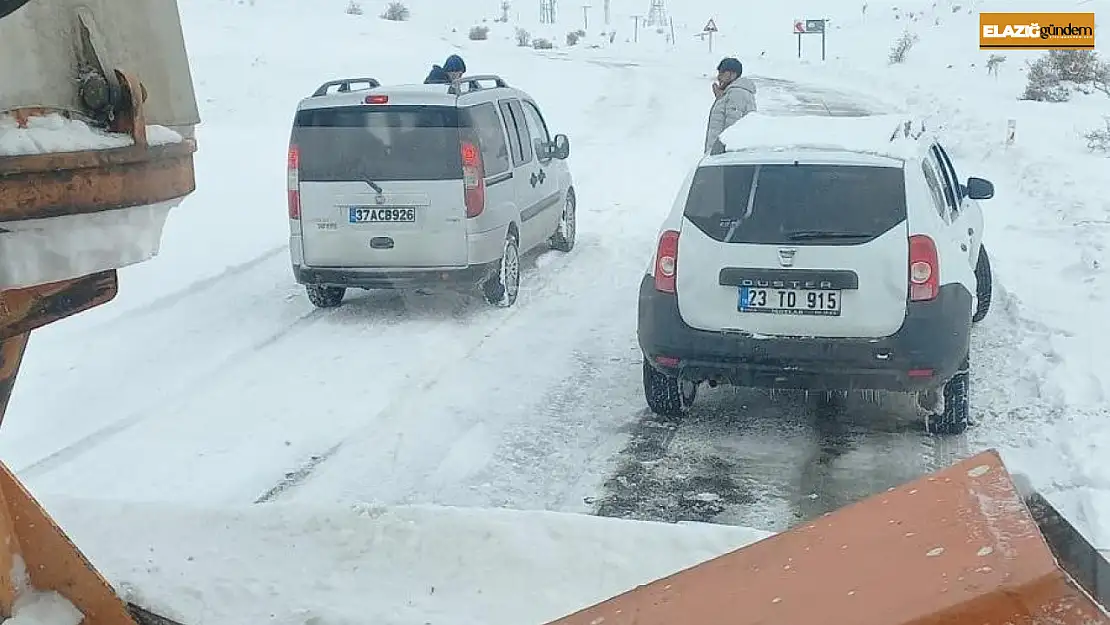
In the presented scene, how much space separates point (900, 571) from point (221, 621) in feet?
7.25

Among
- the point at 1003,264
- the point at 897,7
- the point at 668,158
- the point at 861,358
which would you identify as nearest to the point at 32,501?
the point at 861,358

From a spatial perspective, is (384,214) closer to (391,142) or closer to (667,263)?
(391,142)

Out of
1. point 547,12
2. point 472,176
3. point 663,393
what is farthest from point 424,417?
point 547,12

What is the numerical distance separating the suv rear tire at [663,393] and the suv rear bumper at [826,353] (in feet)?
1.15

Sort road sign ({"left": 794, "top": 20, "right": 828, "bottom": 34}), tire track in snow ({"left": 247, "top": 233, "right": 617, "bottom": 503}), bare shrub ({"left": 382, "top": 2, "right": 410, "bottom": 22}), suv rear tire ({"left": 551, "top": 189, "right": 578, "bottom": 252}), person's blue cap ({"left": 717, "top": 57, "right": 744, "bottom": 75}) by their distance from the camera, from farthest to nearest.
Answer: bare shrub ({"left": 382, "top": 2, "right": 410, "bottom": 22}), road sign ({"left": 794, "top": 20, "right": 828, "bottom": 34}), suv rear tire ({"left": 551, "top": 189, "right": 578, "bottom": 252}), person's blue cap ({"left": 717, "top": 57, "right": 744, "bottom": 75}), tire track in snow ({"left": 247, "top": 233, "right": 617, "bottom": 503})

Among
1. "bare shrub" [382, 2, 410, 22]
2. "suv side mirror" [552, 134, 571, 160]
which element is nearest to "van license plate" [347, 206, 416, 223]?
"suv side mirror" [552, 134, 571, 160]

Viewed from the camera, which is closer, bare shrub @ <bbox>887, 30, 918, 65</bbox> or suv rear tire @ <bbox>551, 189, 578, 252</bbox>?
suv rear tire @ <bbox>551, 189, 578, 252</bbox>

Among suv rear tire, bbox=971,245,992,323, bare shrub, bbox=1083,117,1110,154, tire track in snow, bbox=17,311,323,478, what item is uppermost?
tire track in snow, bbox=17,311,323,478

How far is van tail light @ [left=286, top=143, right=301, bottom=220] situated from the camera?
8859 millimetres

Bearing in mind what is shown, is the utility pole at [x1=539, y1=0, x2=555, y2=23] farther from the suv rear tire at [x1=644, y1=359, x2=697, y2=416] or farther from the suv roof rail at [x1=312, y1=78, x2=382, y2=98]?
the suv rear tire at [x1=644, y1=359, x2=697, y2=416]

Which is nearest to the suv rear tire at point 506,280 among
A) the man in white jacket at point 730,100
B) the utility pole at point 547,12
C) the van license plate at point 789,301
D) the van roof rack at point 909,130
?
the man in white jacket at point 730,100

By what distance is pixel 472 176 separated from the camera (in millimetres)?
8805

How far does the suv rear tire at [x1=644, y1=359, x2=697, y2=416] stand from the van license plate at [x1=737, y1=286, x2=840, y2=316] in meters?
0.76

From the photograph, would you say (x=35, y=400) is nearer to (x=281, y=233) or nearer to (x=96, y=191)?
(x=96, y=191)
